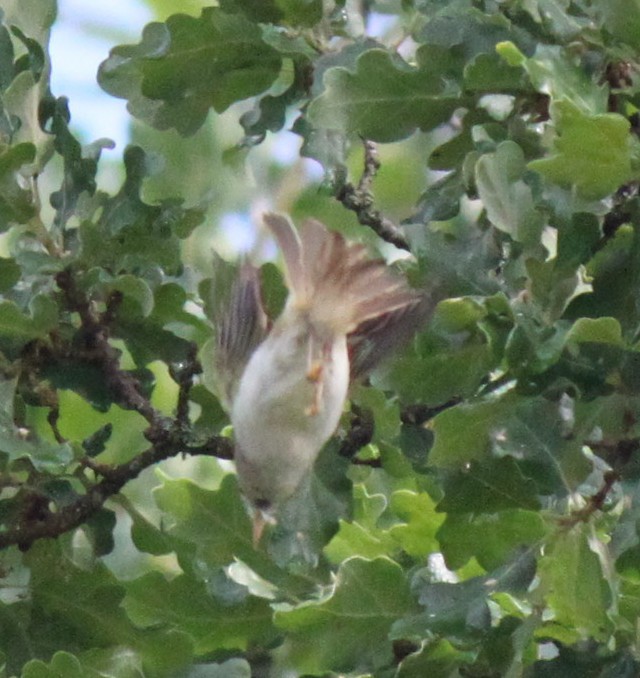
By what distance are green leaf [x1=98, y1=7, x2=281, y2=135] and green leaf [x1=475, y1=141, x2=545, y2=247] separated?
13.9 inches

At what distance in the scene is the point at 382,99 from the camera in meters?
1.14

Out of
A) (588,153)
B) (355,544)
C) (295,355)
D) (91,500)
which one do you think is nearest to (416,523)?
(355,544)

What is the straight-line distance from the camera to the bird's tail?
112 centimetres

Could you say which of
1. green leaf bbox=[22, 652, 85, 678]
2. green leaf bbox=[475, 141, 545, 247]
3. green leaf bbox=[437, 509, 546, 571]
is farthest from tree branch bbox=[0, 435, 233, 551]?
green leaf bbox=[475, 141, 545, 247]

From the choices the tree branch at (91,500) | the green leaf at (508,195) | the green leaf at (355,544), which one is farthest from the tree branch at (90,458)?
the green leaf at (508,195)

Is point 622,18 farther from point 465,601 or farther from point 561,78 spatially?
point 465,601

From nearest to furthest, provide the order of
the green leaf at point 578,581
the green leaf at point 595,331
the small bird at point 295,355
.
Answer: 1. the green leaf at point 595,331
2. the green leaf at point 578,581
3. the small bird at point 295,355

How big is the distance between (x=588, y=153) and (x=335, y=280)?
28 cm

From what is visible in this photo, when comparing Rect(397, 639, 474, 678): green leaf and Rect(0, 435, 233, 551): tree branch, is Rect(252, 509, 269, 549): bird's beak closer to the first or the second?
Rect(0, 435, 233, 551): tree branch

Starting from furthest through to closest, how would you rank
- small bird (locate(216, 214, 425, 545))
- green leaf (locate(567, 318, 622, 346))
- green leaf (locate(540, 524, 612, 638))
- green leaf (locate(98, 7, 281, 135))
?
green leaf (locate(98, 7, 281, 135)) < small bird (locate(216, 214, 425, 545)) < green leaf (locate(540, 524, 612, 638)) < green leaf (locate(567, 318, 622, 346))

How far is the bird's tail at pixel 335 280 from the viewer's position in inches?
44.0

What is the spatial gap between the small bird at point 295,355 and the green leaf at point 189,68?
21 cm

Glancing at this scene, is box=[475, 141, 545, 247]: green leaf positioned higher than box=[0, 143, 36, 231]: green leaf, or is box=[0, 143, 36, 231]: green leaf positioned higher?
box=[475, 141, 545, 247]: green leaf

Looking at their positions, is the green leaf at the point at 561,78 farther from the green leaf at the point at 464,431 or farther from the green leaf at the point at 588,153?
the green leaf at the point at 464,431
